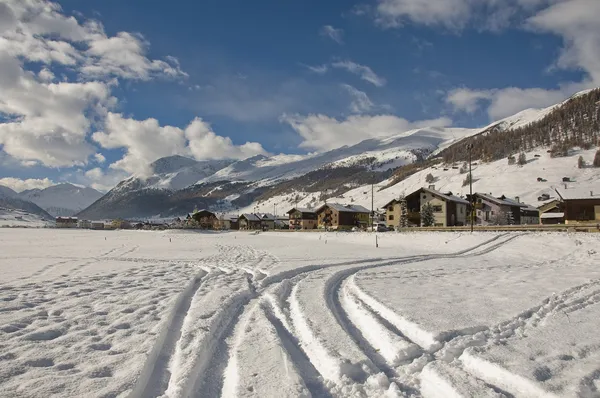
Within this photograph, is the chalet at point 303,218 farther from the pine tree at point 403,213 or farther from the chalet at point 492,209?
the chalet at point 492,209

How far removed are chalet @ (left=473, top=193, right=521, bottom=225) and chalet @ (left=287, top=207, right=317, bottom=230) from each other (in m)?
49.2

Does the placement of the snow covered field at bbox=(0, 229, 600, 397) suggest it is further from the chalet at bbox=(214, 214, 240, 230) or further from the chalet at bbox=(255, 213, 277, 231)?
the chalet at bbox=(214, 214, 240, 230)

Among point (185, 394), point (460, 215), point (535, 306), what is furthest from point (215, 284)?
point (460, 215)

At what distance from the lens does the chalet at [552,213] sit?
76000 mm

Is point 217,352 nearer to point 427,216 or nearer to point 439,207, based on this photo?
point 427,216

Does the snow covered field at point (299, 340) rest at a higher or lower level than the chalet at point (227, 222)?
lower

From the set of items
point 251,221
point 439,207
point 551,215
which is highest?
point 439,207

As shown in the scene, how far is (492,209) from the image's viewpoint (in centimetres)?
7919

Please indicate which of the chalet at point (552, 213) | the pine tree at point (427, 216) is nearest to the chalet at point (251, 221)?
the pine tree at point (427, 216)

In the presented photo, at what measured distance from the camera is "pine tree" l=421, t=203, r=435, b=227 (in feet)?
225

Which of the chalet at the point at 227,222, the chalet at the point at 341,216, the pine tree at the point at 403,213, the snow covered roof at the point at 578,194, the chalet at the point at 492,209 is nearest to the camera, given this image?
the snow covered roof at the point at 578,194

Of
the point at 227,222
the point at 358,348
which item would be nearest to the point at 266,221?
the point at 227,222

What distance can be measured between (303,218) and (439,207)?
169 feet

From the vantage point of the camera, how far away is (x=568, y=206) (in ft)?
185
